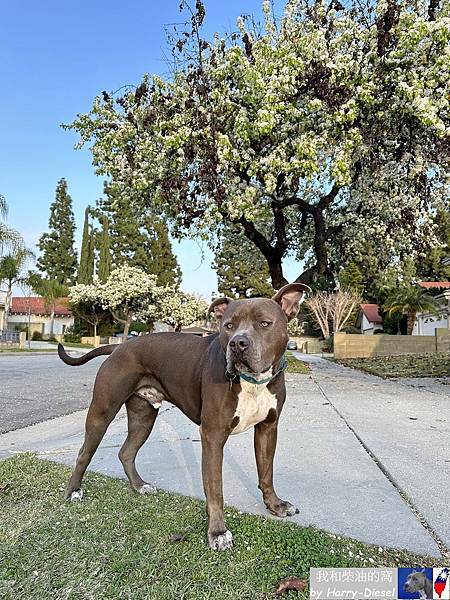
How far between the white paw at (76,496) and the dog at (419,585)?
1.85 metres

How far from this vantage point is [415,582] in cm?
178

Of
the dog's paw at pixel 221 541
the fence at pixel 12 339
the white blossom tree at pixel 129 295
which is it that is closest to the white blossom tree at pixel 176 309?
the white blossom tree at pixel 129 295

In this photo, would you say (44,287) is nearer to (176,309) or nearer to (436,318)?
(176,309)

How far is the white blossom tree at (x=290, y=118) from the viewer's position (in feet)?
27.8

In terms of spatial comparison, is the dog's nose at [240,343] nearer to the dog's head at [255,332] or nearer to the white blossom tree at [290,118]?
the dog's head at [255,332]

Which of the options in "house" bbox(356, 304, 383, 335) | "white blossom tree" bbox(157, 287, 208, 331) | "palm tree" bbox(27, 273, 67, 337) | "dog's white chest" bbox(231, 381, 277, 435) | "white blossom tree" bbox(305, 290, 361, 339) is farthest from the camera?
"white blossom tree" bbox(157, 287, 208, 331)

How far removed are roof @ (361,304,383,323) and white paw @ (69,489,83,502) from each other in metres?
38.4

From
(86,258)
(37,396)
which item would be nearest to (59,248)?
(86,258)

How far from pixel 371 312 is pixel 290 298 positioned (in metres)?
40.4

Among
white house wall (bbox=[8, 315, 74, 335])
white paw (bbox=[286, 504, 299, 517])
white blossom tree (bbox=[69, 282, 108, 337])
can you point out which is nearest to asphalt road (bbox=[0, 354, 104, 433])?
white paw (bbox=[286, 504, 299, 517])

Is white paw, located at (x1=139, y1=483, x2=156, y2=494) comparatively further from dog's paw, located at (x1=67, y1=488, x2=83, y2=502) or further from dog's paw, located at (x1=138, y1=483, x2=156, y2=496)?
dog's paw, located at (x1=67, y1=488, x2=83, y2=502)

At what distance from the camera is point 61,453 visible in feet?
13.6

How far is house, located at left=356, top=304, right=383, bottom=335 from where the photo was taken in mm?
39375

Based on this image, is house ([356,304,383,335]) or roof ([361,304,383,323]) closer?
house ([356,304,383,335])
